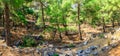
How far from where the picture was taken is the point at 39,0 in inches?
1833

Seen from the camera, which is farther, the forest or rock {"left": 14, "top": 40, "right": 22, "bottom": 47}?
rock {"left": 14, "top": 40, "right": 22, "bottom": 47}

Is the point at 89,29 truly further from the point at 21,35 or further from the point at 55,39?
the point at 21,35

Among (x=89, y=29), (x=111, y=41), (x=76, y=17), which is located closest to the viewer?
(x=111, y=41)

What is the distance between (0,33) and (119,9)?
2380 cm

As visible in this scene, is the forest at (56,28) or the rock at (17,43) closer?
the forest at (56,28)

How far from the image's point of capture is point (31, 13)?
60.5 meters

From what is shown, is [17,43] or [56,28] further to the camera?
[56,28]

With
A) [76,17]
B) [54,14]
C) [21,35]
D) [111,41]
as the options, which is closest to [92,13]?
[76,17]

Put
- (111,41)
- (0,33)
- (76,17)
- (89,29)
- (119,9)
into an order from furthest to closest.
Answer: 1. (89,29)
2. (119,9)
3. (76,17)
4. (0,33)
5. (111,41)

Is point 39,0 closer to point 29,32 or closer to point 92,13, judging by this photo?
point 29,32

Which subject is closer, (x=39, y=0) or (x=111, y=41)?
(x=111, y=41)

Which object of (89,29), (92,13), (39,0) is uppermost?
(39,0)

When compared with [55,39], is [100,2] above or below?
above

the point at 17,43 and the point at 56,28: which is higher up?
the point at 56,28
